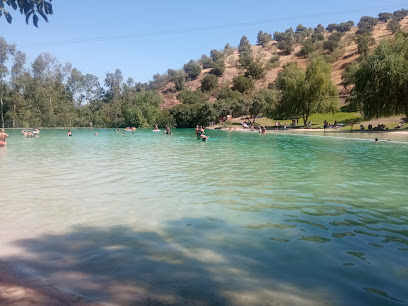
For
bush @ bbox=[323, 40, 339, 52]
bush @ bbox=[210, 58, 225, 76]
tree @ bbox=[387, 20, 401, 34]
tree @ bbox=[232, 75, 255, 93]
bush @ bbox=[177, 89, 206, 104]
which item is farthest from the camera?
bush @ bbox=[210, 58, 225, 76]

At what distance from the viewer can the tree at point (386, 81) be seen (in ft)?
147

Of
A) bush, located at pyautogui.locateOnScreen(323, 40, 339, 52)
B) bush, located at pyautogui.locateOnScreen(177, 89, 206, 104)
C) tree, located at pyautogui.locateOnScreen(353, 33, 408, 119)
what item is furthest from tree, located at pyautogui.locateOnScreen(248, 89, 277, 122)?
bush, located at pyautogui.locateOnScreen(323, 40, 339, 52)

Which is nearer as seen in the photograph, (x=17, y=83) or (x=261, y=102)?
(x=261, y=102)

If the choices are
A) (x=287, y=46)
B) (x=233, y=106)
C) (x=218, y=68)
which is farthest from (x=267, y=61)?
(x=233, y=106)

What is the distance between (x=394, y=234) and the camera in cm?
710

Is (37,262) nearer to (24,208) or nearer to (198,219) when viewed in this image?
(198,219)

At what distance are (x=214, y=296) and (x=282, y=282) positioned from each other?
1141 millimetres

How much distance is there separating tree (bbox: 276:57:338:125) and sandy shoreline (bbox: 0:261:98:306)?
66651mm

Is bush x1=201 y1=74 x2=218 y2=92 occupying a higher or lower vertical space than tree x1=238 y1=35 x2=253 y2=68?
lower

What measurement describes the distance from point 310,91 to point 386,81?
2104 cm

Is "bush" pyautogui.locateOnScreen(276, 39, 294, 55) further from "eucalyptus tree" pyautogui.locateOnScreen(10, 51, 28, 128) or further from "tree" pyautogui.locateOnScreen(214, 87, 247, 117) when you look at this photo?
"eucalyptus tree" pyautogui.locateOnScreen(10, 51, 28, 128)

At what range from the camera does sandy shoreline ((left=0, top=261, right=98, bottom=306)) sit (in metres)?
4.12

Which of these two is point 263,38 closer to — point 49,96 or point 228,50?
point 228,50

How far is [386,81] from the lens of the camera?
1793 inches
